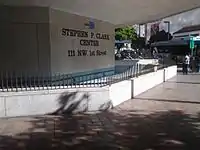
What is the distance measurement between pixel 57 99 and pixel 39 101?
496 mm

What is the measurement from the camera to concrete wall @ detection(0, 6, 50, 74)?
13.8 m

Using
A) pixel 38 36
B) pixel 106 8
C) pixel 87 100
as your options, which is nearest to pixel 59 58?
pixel 38 36

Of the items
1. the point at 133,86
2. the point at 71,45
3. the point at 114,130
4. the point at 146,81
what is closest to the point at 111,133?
the point at 114,130

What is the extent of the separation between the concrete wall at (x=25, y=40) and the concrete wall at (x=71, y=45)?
42 cm

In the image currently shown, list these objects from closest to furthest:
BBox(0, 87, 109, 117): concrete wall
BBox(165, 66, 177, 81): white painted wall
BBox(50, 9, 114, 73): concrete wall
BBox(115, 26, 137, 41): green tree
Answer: BBox(0, 87, 109, 117): concrete wall, BBox(50, 9, 114, 73): concrete wall, BBox(165, 66, 177, 81): white painted wall, BBox(115, 26, 137, 41): green tree

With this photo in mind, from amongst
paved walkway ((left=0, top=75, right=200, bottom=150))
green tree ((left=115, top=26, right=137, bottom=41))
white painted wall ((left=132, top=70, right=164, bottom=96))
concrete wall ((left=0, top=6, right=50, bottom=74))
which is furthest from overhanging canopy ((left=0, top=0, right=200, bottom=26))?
green tree ((left=115, top=26, right=137, bottom=41))

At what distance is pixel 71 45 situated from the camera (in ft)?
53.4

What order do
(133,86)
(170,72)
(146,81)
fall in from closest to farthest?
(133,86), (146,81), (170,72)

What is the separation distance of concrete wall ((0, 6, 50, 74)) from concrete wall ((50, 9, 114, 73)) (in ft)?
1.39

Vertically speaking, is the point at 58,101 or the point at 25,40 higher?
the point at 25,40

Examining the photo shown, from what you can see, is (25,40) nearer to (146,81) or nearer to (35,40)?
(35,40)

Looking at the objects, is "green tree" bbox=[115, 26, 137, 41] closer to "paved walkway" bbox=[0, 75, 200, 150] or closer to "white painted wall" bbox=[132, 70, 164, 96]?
"white painted wall" bbox=[132, 70, 164, 96]

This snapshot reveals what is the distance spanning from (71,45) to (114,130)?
9711mm

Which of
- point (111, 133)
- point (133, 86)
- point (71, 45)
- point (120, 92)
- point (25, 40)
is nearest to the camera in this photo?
point (111, 133)
